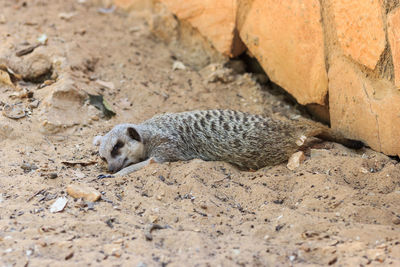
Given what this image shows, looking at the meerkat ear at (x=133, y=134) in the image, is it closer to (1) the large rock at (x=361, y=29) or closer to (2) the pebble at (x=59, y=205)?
(2) the pebble at (x=59, y=205)

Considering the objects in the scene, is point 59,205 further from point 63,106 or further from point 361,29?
point 361,29

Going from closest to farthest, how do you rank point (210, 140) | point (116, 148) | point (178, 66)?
point (116, 148) → point (210, 140) → point (178, 66)

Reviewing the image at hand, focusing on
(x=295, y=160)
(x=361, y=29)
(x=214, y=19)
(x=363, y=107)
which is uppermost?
(x=361, y=29)

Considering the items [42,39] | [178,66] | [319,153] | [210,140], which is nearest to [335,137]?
[319,153]

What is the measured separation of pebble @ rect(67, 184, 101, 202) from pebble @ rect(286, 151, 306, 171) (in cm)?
115

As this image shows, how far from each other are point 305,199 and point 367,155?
0.66m

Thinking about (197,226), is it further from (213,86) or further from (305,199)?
(213,86)

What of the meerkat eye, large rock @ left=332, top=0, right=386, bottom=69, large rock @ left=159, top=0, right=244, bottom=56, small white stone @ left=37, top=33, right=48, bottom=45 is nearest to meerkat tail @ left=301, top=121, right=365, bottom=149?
large rock @ left=332, top=0, right=386, bottom=69

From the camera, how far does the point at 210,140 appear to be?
119 inches

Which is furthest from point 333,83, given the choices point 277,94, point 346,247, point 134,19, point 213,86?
point 134,19

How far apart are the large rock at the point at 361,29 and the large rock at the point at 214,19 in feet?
3.13

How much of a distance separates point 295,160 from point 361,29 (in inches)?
32.7

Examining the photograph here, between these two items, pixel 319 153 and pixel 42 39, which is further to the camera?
pixel 42 39

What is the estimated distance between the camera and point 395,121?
254 cm
